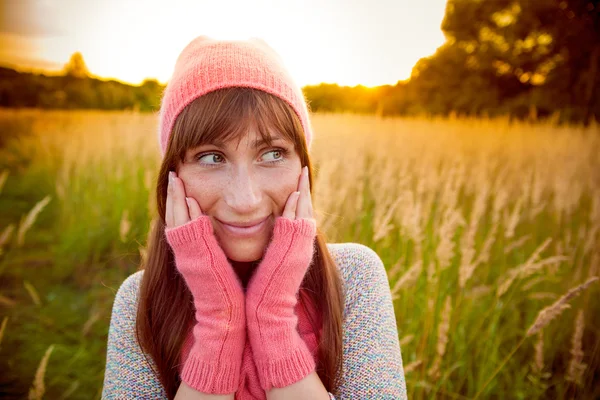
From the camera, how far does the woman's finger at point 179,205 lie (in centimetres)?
126

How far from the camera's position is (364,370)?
1188mm

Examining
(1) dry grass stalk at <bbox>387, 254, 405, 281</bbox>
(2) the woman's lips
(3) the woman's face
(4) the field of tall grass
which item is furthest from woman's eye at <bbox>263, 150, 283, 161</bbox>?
(1) dry grass stalk at <bbox>387, 254, 405, 281</bbox>

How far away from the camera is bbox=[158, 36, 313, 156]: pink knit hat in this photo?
4.02 ft

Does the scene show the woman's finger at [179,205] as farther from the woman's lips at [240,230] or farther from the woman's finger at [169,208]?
the woman's lips at [240,230]

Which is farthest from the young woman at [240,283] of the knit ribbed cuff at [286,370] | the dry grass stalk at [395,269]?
the dry grass stalk at [395,269]

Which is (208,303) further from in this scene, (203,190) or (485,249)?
(485,249)

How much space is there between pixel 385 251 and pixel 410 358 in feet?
2.36

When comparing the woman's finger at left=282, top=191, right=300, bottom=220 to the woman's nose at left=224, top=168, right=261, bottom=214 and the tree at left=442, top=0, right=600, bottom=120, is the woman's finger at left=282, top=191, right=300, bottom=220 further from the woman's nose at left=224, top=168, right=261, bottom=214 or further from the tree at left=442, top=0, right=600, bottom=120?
the tree at left=442, top=0, right=600, bottom=120

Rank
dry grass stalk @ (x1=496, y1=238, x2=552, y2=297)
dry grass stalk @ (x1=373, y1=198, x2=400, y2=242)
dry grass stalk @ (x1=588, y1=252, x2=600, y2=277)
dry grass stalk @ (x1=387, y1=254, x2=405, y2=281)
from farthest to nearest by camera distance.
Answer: dry grass stalk @ (x1=588, y1=252, x2=600, y2=277), dry grass stalk @ (x1=387, y1=254, x2=405, y2=281), dry grass stalk @ (x1=373, y1=198, x2=400, y2=242), dry grass stalk @ (x1=496, y1=238, x2=552, y2=297)

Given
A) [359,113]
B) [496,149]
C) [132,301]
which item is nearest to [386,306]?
[132,301]

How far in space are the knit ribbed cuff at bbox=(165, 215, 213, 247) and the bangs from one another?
0.76 ft

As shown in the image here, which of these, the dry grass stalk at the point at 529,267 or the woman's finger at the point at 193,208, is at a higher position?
the woman's finger at the point at 193,208

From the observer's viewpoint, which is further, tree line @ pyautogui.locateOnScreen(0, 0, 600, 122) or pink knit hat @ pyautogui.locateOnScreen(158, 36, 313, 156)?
tree line @ pyautogui.locateOnScreen(0, 0, 600, 122)

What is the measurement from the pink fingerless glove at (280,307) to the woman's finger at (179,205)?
302 millimetres
